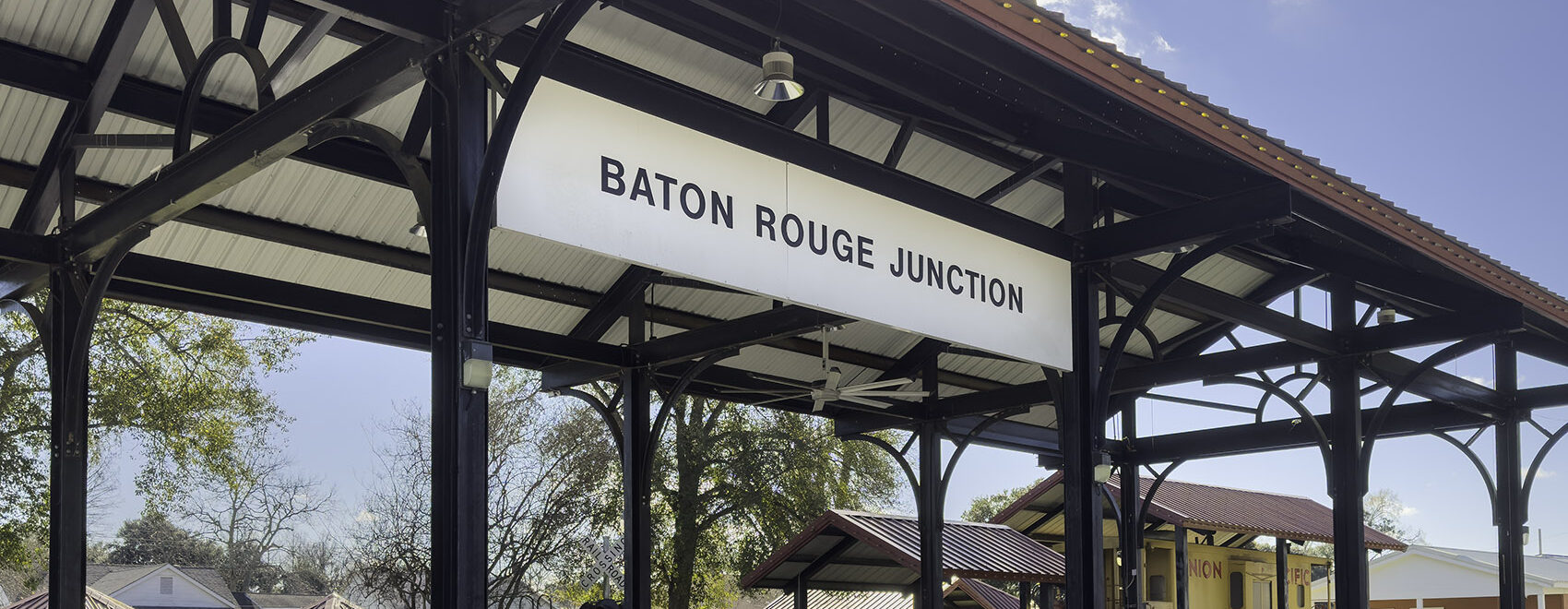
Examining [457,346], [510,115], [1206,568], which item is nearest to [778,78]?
[510,115]

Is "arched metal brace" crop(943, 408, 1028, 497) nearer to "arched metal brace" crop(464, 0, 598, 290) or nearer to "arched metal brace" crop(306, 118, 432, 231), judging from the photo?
"arched metal brace" crop(306, 118, 432, 231)

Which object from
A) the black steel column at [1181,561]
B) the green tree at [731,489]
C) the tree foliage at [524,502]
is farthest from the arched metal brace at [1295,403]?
the tree foliage at [524,502]

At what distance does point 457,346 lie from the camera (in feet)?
16.1

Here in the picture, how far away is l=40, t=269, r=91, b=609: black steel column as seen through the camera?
8117 millimetres

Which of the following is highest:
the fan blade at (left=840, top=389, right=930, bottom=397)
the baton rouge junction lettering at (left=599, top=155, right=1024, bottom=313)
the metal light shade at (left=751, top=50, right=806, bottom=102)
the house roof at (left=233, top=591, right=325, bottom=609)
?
the metal light shade at (left=751, top=50, right=806, bottom=102)

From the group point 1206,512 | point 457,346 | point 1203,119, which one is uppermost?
Answer: point 1203,119

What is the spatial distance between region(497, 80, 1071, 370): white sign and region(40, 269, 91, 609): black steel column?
4305 mm

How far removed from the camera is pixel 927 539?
15.0 m

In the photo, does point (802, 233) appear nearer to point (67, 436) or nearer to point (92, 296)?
point (92, 296)

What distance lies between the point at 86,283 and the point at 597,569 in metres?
9.72

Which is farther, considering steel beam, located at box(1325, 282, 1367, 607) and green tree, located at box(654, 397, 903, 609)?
green tree, located at box(654, 397, 903, 609)

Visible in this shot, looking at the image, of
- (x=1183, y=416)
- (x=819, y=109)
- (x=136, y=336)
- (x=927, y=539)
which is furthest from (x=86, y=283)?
(x=1183, y=416)

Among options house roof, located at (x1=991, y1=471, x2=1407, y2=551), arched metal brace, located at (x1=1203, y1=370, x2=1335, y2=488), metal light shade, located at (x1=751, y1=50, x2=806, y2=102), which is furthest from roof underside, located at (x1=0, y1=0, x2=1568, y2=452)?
house roof, located at (x1=991, y1=471, x2=1407, y2=551)

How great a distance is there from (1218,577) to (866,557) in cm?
1023
